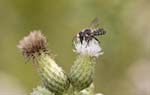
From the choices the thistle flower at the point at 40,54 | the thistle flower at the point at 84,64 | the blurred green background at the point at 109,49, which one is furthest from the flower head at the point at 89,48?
the blurred green background at the point at 109,49

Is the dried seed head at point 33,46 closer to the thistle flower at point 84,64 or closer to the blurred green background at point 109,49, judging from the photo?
the thistle flower at point 84,64

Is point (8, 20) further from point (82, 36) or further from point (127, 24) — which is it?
point (82, 36)

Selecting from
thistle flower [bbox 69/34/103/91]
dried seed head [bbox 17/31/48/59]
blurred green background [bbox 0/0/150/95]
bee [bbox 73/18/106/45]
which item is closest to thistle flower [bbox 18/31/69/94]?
dried seed head [bbox 17/31/48/59]

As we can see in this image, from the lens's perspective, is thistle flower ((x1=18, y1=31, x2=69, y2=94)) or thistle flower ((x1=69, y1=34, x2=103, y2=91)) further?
thistle flower ((x1=18, y1=31, x2=69, y2=94))

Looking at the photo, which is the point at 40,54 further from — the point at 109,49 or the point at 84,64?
the point at 109,49

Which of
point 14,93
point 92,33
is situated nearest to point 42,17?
point 14,93

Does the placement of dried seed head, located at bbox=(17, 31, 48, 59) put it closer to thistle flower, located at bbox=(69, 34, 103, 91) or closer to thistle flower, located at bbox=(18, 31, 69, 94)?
thistle flower, located at bbox=(18, 31, 69, 94)
